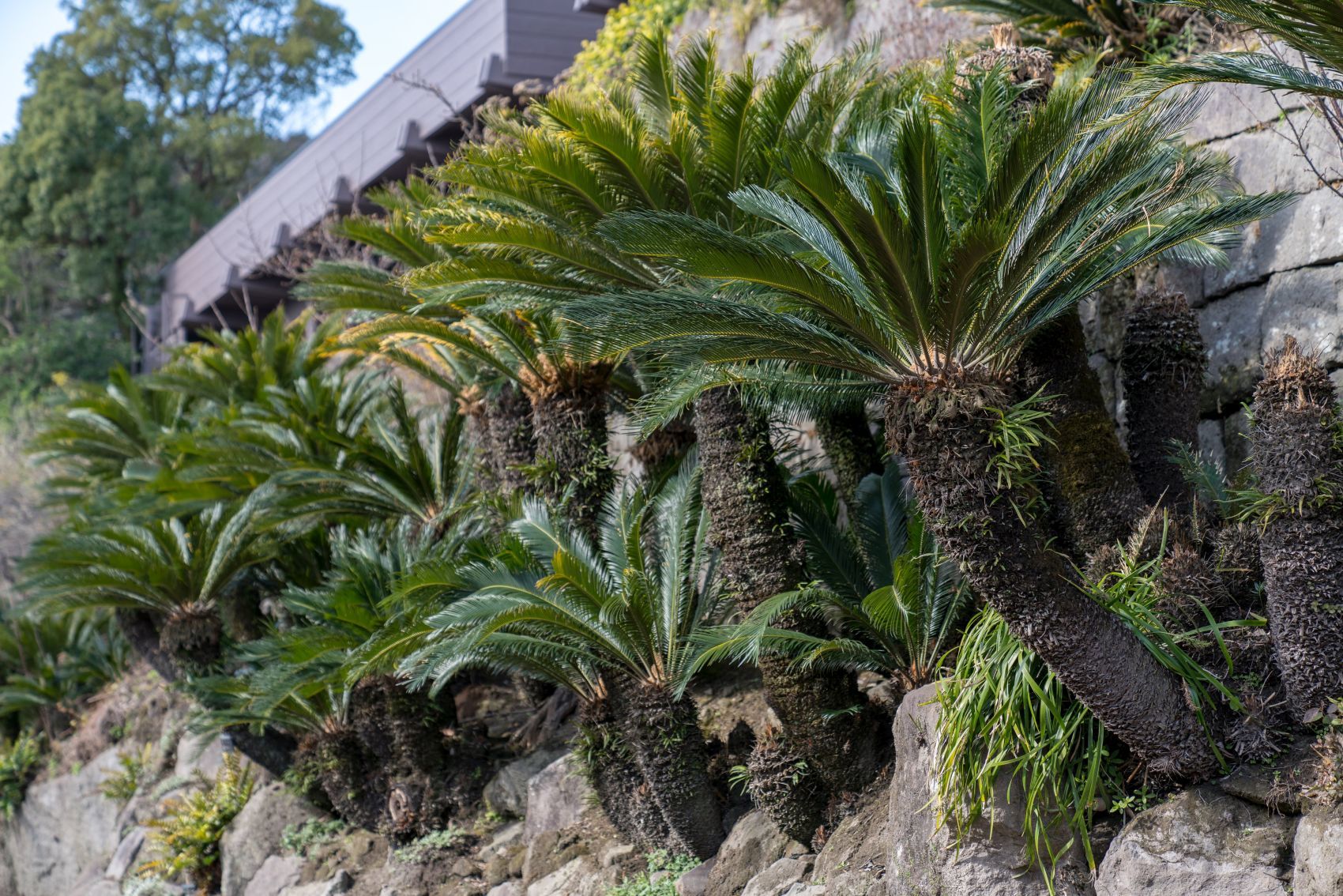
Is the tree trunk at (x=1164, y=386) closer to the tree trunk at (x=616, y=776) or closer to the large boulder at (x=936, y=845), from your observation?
the large boulder at (x=936, y=845)

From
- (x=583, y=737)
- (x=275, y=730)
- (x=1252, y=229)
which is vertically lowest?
(x=583, y=737)

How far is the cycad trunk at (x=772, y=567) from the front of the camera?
292 inches

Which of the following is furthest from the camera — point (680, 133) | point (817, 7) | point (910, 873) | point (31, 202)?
point (31, 202)

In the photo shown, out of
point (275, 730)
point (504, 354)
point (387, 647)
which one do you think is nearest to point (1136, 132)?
point (504, 354)

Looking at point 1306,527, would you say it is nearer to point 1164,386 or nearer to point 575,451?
point 1164,386

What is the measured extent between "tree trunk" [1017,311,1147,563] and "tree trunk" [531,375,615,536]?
3545mm

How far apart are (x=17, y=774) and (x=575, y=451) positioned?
14890mm

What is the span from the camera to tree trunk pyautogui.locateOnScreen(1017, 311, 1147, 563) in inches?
265

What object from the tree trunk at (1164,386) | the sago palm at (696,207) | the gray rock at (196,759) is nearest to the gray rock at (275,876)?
the gray rock at (196,759)

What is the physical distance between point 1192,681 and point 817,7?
977cm

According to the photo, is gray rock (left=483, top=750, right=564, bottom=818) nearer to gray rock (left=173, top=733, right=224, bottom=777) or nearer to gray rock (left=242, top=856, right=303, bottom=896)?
gray rock (left=242, top=856, right=303, bottom=896)

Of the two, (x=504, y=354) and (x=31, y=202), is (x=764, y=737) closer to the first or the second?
(x=504, y=354)

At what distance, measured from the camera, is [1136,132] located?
548 cm

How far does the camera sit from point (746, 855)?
7727mm
